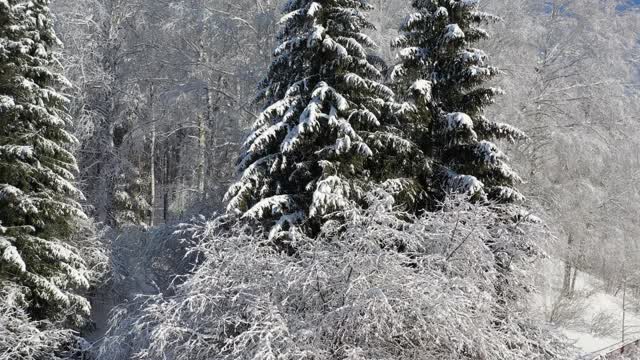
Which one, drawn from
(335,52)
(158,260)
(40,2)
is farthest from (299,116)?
(158,260)

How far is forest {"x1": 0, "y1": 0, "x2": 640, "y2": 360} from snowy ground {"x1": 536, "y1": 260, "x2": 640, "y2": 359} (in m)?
0.15

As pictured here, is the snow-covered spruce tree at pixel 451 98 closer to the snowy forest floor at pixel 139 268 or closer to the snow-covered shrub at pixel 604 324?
the snowy forest floor at pixel 139 268

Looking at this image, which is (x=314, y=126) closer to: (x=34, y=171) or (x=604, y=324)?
(x=34, y=171)

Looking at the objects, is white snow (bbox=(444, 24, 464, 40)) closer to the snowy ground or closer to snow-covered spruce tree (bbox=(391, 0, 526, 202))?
snow-covered spruce tree (bbox=(391, 0, 526, 202))

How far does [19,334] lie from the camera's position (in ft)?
33.2

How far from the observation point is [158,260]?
16953mm

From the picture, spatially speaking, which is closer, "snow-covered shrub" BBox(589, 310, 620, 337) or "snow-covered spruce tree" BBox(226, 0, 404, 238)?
"snow-covered spruce tree" BBox(226, 0, 404, 238)

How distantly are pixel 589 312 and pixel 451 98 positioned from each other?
14.0 meters

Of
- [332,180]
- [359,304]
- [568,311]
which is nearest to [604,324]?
[568,311]

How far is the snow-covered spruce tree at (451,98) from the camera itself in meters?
11.4

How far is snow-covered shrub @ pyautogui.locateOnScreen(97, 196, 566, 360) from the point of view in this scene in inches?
270

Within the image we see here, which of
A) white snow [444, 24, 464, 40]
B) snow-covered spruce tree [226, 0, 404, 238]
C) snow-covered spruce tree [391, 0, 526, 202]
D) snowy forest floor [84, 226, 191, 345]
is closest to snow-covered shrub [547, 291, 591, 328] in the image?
snow-covered spruce tree [391, 0, 526, 202]

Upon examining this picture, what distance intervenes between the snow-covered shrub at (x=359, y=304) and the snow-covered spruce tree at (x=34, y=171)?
4.14 m

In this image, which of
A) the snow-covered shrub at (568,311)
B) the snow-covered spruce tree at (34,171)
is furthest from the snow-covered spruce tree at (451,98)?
the snow-covered shrub at (568,311)
